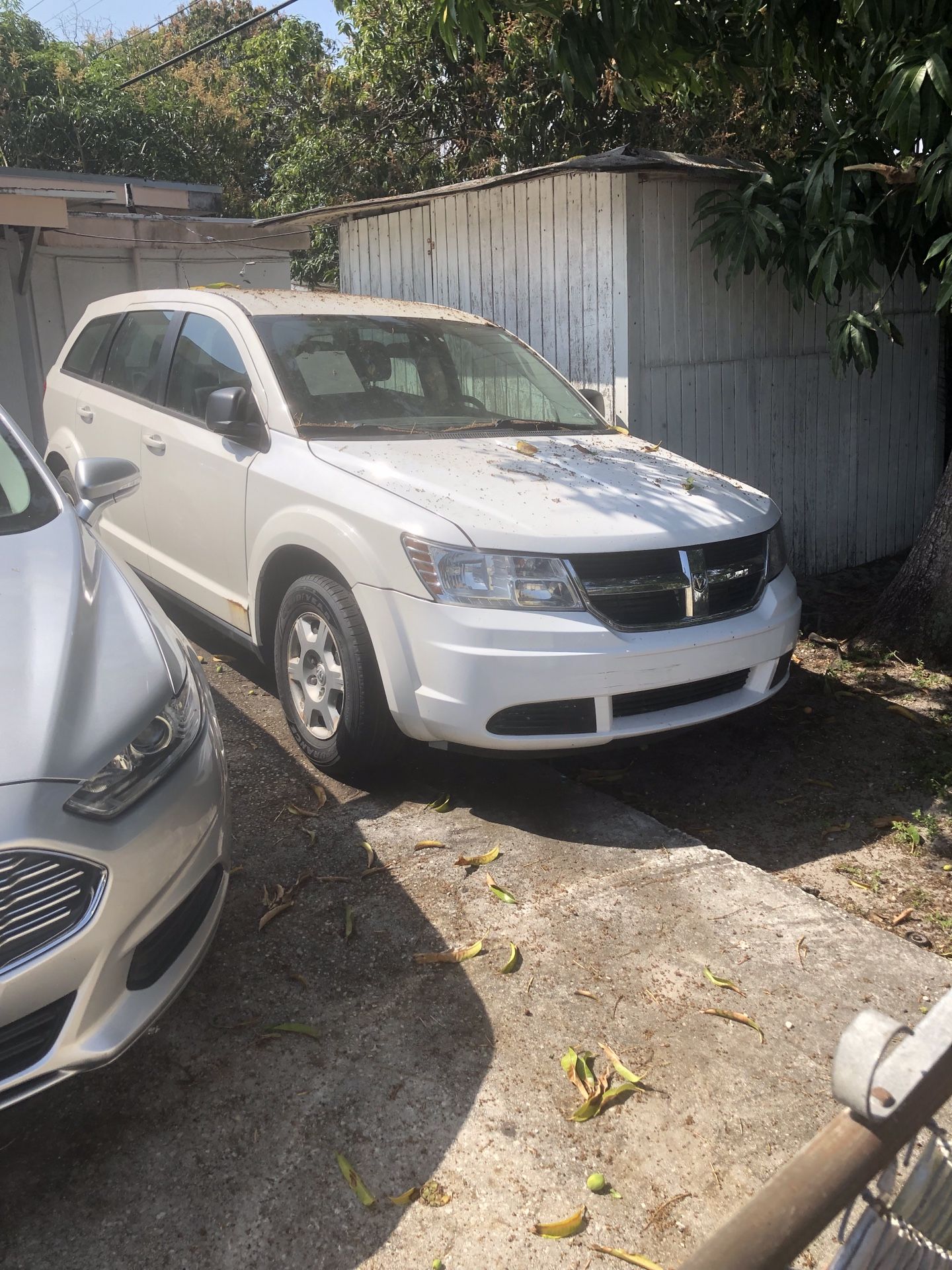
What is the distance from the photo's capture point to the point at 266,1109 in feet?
8.38

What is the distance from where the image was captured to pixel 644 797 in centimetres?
437

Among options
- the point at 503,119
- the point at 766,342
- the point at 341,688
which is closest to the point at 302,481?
the point at 341,688

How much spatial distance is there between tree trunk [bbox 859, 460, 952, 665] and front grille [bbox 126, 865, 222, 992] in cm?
460

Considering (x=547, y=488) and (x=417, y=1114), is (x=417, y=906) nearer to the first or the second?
(x=417, y=1114)

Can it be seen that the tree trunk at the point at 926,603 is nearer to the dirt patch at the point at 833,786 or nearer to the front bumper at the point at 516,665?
the dirt patch at the point at 833,786

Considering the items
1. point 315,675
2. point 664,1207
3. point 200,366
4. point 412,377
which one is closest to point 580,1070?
point 664,1207

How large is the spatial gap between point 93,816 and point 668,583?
2.28 m

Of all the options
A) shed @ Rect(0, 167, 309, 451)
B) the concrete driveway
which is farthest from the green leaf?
shed @ Rect(0, 167, 309, 451)

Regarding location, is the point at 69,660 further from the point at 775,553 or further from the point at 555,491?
the point at 775,553

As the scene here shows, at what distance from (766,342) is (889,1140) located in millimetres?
6915

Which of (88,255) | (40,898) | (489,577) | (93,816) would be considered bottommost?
(40,898)

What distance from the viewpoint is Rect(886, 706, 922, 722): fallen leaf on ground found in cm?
526

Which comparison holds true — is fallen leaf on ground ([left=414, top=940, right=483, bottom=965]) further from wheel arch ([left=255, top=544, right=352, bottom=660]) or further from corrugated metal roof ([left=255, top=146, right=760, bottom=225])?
corrugated metal roof ([left=255, top=146, right=760, bottom=225])

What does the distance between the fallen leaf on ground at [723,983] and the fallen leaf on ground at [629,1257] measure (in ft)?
3.05
